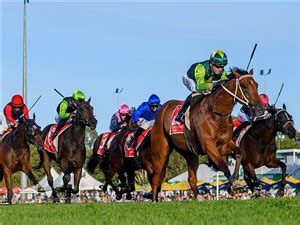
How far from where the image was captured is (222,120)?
13680mm

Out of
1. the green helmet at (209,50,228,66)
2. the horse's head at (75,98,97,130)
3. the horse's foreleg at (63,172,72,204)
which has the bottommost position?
the horse's foreleg at (63,172,72,204)

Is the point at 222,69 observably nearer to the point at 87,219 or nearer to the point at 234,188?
the point at 234,188

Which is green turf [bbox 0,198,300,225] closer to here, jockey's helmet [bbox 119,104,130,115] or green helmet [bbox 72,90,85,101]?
green helmet [bbox 72,90,85,101]

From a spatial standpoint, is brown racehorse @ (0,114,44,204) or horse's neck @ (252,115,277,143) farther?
brown racehorse @ (0,114,44,204)

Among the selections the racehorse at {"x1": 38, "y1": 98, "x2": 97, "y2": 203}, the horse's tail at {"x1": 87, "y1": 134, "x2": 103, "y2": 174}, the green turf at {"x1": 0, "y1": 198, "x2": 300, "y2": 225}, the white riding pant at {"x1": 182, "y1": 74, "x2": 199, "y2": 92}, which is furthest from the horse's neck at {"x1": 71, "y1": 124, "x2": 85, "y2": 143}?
the green turf at {"x1": 0, "y1": 198, "x2": 300, "y2": 225}

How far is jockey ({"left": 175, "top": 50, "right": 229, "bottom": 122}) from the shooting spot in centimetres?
1429

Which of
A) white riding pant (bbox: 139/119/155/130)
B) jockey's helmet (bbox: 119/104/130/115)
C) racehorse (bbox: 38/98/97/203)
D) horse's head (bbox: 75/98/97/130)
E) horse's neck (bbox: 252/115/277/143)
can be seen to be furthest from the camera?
jockey's helmet (bbox: 119/104/130/115)

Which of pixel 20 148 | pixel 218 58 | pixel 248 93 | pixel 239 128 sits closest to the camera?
pixel 248 93

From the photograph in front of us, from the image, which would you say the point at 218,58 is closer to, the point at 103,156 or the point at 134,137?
the point at 134,137

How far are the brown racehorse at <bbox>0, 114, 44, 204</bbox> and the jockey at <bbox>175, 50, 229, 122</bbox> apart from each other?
5.94 metres

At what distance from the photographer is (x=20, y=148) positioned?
19469 mm

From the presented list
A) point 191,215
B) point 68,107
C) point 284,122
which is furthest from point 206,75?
point 68,107

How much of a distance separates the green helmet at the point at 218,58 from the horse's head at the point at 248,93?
62 centimetres

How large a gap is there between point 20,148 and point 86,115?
7.06 feet
